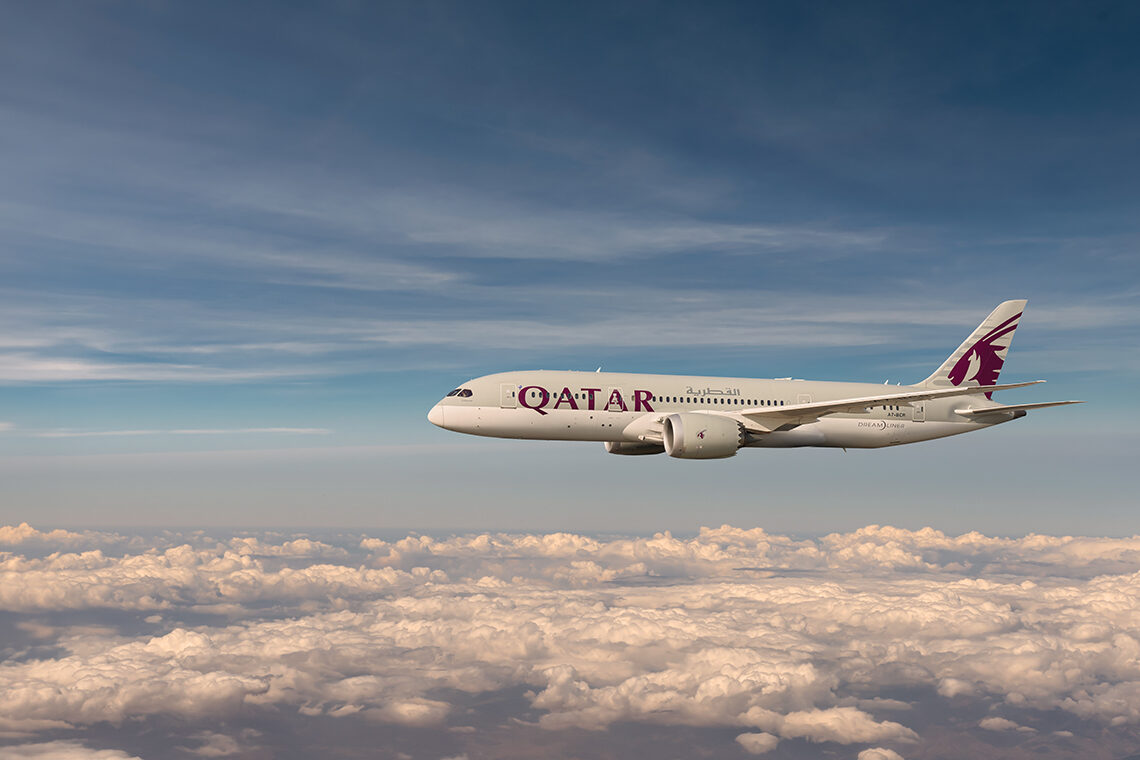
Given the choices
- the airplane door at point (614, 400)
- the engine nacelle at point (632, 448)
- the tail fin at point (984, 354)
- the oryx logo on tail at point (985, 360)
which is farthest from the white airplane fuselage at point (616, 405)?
the oryx logo on tail at point (985, 360)

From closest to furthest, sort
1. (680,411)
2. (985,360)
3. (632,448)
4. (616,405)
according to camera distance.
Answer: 1. (616,405)
2. (680,411)
3. (632,448)
4. (985,360)

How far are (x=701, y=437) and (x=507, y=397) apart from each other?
11899 mm

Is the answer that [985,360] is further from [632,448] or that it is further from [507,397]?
[507,397]

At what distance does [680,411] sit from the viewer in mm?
49125

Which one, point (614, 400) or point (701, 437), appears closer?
point (701, 437)

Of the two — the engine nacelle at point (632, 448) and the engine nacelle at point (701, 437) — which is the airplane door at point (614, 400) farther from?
the engine nacelle at point (701, 437)

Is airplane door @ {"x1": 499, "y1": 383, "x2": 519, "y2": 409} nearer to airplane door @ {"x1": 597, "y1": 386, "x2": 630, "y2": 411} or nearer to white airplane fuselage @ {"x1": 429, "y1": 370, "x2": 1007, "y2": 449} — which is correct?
white airplane fuselage @ {"x1": 429, "y1": 370, "x2": 1007, "y2": 449}

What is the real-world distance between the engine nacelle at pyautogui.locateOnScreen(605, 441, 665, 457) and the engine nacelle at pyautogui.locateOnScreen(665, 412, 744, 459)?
612cm

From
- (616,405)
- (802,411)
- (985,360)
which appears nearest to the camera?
(802,411)

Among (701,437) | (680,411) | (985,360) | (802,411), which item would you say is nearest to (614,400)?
(680,411)

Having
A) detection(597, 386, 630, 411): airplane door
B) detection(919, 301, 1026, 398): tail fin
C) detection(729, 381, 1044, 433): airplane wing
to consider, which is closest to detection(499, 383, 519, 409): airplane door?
detection(597, 386, 630, 411): airplane door

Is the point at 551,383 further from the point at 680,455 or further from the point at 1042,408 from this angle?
the point at 1042,408

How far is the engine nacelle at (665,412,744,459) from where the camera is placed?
141 ft

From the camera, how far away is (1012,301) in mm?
61250
